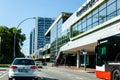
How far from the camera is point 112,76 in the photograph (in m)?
17.6

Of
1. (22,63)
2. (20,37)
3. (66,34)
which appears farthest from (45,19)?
(22,63)

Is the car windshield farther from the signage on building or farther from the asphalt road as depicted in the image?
the signage on building

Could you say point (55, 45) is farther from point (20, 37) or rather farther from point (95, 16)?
point (95, 16)

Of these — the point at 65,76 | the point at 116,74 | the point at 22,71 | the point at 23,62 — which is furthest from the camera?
the point at 65,76

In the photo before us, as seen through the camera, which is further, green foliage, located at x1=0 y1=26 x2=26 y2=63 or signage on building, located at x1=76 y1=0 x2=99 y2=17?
green foliage, located at x1=0 y1=26 x2=26 y2=63

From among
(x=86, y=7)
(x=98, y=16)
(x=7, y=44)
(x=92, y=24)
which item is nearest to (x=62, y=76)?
(x=98, y=16)

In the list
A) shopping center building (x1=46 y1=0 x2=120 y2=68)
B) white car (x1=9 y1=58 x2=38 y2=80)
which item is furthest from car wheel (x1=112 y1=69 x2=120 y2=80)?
shopping center building (x1=46 y1=0 x2=120 y2=68)

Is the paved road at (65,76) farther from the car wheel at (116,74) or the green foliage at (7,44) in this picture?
the green foliage at (7,44)

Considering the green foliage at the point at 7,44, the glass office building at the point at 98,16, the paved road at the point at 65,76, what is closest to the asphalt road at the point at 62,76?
the paved road at the point at 65,76

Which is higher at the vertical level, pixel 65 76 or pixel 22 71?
pixel 22 71

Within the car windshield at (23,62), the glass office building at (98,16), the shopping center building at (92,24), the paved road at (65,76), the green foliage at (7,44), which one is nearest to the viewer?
the car windshield at (23,62)

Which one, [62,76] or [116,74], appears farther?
[62,76]

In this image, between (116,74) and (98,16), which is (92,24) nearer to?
(98,16)

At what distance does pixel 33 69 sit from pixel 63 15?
68789 mm
